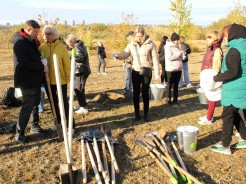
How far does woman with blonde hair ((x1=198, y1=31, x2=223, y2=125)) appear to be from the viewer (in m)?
5.18

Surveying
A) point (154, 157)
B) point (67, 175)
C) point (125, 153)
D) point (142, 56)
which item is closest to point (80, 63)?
point (142, 56)

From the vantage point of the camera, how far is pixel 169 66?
273 inches

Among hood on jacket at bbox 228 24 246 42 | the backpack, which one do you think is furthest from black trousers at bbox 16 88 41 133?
hood on jacket at bbox 228 24 246 42

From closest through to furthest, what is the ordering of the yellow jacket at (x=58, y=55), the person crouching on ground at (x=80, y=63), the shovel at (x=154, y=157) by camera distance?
the shovel at (x=154, y=157) → the yellow jacket at (x=58, y=55) → the person crouching on ground at (x=80, y=63)

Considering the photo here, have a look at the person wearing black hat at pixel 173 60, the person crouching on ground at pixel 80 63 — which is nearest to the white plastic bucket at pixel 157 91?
the person wearing black hat at pixel 173 60

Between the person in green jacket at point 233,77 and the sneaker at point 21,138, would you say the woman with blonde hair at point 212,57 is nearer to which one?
the person in green jacket at point 233,77

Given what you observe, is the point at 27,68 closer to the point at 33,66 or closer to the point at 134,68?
the point at 33,66

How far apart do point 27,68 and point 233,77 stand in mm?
3173

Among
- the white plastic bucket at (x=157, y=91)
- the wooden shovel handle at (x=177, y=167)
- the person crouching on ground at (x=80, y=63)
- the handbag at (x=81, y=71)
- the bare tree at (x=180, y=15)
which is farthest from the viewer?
the bare tree at (x=180, y=15)

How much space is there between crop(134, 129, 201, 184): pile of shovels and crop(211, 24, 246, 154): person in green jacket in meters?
0.89

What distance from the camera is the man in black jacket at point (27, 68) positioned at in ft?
14.3

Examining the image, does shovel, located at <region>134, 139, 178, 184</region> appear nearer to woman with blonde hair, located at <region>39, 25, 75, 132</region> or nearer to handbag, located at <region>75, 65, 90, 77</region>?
woman with blonde hair, located at <region>39, 25, 75, 132</region>

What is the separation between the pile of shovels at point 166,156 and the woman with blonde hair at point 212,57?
1.27 metres

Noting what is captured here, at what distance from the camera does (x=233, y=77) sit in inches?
153
